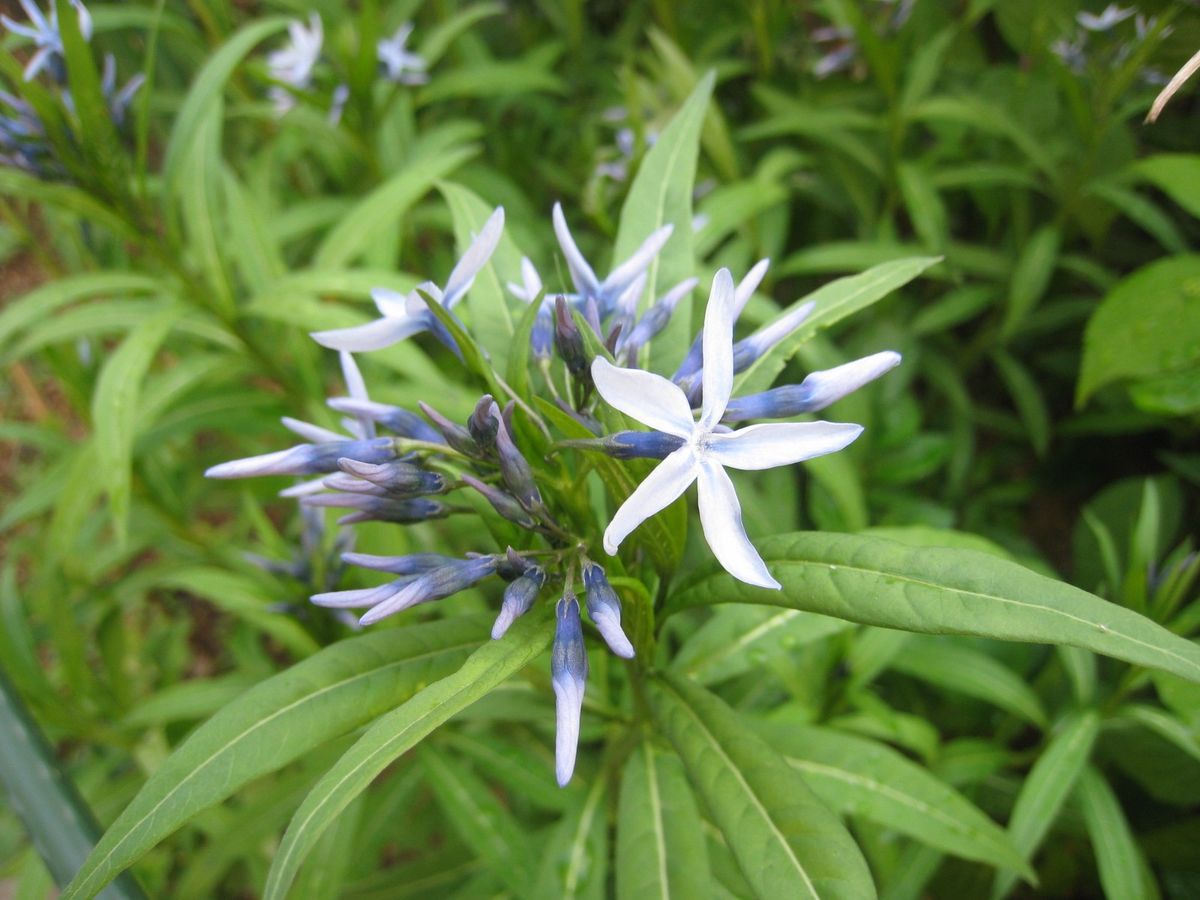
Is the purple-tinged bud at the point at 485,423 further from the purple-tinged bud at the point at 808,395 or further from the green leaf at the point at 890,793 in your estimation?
the green leaf at the point at 890,793

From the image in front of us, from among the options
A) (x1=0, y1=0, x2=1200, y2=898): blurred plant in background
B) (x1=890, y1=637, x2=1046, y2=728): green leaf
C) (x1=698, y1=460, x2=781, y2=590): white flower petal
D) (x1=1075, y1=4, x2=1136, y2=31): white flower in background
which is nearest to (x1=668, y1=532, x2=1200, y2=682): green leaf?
(x1=0, y1=0, x2=1200, y2=898): blurred plant in background

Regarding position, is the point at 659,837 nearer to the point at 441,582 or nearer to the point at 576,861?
the point at 576,861

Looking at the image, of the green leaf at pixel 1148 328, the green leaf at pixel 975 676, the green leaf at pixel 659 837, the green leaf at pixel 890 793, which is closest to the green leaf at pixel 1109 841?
the green leaf at pixel 975 676

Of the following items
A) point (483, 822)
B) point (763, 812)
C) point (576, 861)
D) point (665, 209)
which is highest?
point (665, 209)

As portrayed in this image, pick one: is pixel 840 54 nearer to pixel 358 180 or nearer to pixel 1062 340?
pixel 1062 340

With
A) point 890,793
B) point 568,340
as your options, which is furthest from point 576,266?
point 890,793

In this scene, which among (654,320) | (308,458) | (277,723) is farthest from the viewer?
(654,320)
